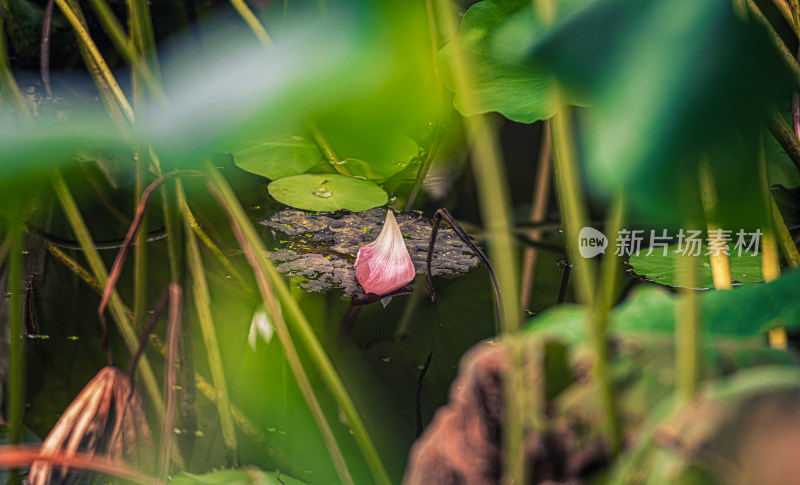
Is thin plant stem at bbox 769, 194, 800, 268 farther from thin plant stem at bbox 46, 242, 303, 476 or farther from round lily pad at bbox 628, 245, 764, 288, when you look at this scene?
thin plant stem at bbox 46, 242, 303, 476

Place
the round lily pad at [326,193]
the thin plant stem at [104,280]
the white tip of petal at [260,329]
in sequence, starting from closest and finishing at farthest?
the thin plant stem at [104,280]
the white tip of petal at [260,329]
the round lily pad at [326,193]

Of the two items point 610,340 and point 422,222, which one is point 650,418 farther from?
point 422,222

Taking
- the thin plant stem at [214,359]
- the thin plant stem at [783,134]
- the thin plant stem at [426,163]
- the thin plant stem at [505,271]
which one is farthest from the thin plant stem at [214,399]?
the thin plant stem at [783,134]

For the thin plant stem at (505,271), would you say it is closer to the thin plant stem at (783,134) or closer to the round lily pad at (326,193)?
the thin plant stem at (783,134)

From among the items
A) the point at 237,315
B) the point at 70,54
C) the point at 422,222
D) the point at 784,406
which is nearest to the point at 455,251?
the point at 422,222

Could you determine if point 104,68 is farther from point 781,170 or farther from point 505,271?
point 781,170
